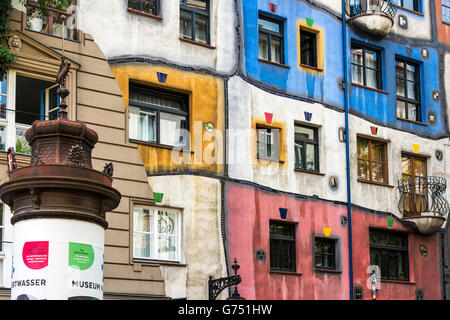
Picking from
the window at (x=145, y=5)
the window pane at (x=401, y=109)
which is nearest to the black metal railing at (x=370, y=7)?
the window pane at (x=401, y=109)

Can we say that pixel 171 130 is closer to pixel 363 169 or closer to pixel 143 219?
pixel 143 219

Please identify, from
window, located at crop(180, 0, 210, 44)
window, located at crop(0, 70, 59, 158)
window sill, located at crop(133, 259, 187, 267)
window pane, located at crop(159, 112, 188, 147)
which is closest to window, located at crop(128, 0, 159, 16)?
window, located at crop(180, 0, 210, 44)

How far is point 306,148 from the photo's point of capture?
23156mm

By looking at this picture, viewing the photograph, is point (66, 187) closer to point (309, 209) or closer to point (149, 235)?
point (149, 235)

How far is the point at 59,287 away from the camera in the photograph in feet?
33.8

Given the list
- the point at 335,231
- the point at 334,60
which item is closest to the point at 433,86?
the point at 334,60

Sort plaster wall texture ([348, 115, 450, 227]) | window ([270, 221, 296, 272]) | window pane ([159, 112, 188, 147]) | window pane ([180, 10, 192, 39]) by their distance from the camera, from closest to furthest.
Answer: window pane ([159, 112, 188, 147]) → window pane ([180, 10, 192, 39]) → window ([270, 221, 296, 272]) → plaster wall texture ([348, 115, 450, 227])

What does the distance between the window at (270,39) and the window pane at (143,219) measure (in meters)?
5.45

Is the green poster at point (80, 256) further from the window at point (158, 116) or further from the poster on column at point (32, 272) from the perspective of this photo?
the window at point (158, 116)

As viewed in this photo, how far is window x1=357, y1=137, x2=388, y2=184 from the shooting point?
24.3 metres

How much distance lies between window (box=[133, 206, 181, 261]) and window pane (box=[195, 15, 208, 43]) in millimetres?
4403

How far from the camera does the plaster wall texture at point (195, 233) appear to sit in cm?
1948

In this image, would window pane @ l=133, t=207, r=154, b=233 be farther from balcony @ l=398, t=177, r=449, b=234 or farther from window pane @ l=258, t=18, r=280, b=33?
balcony @ l=398, t=177, r=449, b=234

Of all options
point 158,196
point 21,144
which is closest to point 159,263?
point 158,196
